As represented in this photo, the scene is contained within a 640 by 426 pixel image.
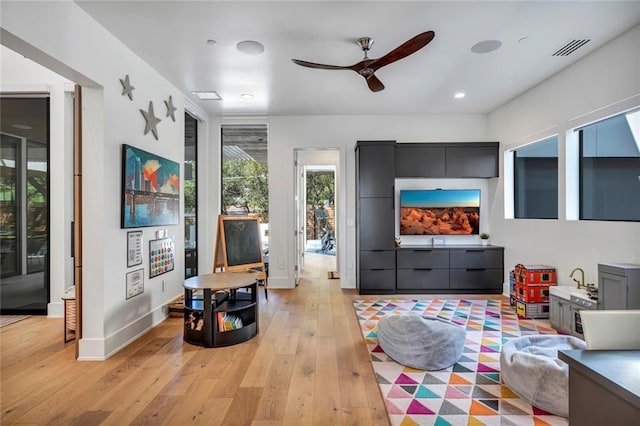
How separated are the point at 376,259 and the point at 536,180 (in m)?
2.56

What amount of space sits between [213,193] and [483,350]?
476 centimetres

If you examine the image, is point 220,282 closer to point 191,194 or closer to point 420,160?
point 191,194

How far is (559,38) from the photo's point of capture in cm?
309

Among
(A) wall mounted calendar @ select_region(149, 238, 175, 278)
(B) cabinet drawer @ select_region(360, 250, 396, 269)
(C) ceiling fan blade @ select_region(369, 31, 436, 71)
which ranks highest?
(C) ceiling fan blade @ select_region(369, 31, 436, 71)

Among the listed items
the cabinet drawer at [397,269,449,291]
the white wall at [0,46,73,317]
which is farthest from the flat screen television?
the white wall at [0,46,73,317]

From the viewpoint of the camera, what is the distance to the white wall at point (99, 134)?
2.35m

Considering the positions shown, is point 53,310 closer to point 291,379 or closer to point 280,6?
point 291,379

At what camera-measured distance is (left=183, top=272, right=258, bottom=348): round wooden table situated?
3109 mm

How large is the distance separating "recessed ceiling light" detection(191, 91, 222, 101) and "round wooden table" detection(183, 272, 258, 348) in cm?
Result: 262

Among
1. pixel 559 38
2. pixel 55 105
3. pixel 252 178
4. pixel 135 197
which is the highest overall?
pixel 559 38

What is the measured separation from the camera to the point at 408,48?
2.71 m

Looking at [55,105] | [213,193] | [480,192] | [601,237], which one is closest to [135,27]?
[55,105]

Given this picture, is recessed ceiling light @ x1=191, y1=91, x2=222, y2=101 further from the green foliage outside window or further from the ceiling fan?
the ceiling fan

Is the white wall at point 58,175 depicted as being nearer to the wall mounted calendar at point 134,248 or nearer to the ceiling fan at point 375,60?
the wall mounted calendar at point 134,248
